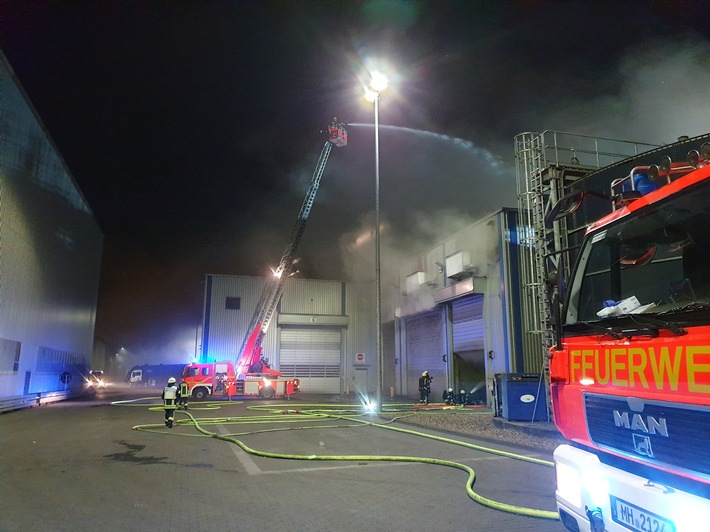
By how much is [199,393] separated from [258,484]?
17.6m

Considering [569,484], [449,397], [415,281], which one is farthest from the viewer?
[415,281]

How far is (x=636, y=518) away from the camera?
7.86 ft

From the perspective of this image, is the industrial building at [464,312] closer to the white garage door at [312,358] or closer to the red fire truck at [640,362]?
the white garage door at [312,358]

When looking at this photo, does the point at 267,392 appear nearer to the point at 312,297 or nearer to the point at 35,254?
the point at 312,297

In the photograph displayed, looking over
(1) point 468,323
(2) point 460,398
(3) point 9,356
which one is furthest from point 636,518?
(3) point 9,356

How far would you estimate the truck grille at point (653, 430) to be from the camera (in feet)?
7.13

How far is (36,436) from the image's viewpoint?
9602 mm

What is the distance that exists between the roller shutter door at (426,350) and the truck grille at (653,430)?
60.6ft

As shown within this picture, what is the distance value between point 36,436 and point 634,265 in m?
11.1

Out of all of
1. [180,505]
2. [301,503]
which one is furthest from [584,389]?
[180,505]

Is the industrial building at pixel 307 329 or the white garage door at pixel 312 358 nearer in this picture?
the industrial building at pixel 307 329

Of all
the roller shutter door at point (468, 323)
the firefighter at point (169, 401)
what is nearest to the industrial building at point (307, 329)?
the roller shutter door at point (468, 323)

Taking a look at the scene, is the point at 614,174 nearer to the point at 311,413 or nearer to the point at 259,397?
the point at 311,413

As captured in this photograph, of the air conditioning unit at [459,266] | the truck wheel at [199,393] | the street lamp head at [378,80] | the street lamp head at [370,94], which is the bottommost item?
the truck wheel at [199,393]
